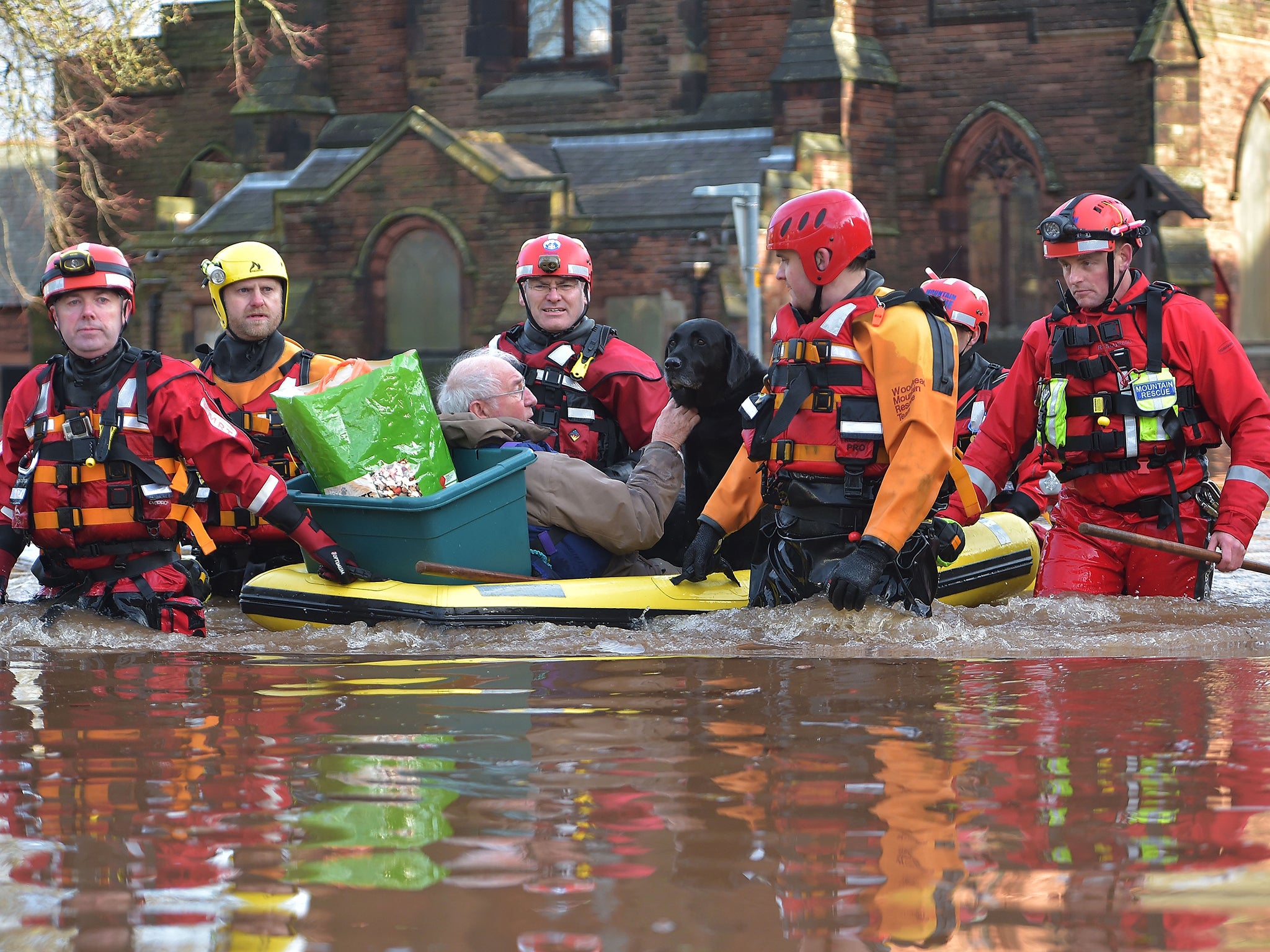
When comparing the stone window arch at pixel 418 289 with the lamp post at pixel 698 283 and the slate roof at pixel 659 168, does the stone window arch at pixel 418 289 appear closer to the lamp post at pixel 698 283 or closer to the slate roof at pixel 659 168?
the slate roof at pixel 659 168

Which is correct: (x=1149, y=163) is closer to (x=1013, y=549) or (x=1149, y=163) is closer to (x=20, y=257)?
(x=1013, y=549)

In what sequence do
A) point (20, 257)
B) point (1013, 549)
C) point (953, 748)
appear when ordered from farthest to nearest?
point (20, 257), point (1013, 549), point (953, 748)

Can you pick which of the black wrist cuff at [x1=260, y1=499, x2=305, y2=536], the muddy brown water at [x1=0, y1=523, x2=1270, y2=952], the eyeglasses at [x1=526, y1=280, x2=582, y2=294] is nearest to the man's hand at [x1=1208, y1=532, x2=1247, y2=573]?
the muddy brown water at [x1=0, y1=523, x2=1270, y2=952]

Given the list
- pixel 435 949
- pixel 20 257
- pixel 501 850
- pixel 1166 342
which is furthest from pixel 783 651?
pixel 20 257

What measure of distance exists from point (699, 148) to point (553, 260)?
1604 centimetres

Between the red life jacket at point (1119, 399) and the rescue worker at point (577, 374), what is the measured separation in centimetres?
189

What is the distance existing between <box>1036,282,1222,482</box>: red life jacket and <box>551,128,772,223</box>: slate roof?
15375mm

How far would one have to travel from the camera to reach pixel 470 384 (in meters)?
6.66

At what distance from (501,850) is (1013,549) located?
4169 millimetres

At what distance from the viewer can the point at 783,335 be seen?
5625 mm

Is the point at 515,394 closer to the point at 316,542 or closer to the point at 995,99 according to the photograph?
the point at 316,542

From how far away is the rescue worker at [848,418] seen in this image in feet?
17.0

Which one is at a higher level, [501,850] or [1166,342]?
[1166,342]

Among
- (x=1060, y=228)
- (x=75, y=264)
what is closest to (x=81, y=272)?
(x=75, y=264)
